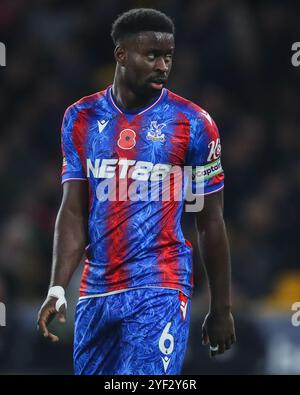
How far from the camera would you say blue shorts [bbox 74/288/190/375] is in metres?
5.86

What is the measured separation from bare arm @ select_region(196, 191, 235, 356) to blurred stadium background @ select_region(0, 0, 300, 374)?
12.5 feet

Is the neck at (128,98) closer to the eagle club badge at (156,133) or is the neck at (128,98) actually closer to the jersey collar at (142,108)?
the jersey collar at (142,108)

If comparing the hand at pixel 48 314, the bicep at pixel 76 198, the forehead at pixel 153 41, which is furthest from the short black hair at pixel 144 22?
the hand at pixel 48 314

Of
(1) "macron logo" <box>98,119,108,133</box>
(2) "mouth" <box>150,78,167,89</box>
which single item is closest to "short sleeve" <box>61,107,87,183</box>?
(1) "macron logo" <box>98,119,108,133</box>

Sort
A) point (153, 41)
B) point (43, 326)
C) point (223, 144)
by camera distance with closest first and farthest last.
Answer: point (43, 326)
point (153, 41)
point (223, 144)

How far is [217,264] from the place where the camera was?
6121 mm

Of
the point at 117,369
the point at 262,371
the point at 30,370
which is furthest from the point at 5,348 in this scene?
the point at 117,369

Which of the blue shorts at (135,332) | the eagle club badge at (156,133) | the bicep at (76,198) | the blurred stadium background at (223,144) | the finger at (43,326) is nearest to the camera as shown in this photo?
the finger at (43,326)

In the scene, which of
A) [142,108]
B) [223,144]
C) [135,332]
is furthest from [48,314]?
[223,144]

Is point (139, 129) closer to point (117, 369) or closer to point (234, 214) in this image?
point (117, 369)

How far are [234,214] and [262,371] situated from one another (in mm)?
1942

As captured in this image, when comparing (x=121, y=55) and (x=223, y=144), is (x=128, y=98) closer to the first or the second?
(x=121, y=55)

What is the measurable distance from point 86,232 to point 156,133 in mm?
674

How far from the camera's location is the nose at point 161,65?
5.88 m
